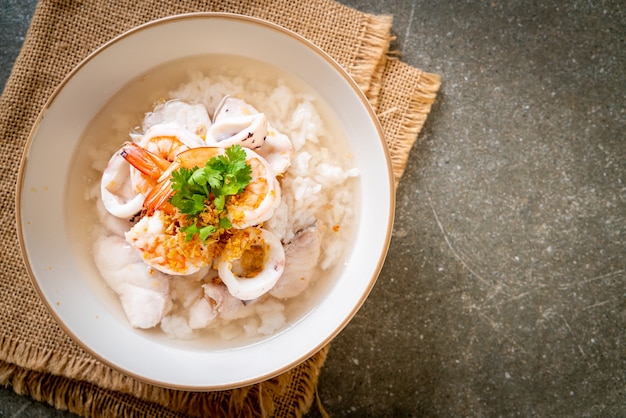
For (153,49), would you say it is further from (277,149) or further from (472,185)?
(472,185)

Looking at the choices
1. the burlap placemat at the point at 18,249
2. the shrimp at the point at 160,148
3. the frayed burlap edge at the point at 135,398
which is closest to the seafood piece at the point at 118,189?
the shrimp at the point at 160,148

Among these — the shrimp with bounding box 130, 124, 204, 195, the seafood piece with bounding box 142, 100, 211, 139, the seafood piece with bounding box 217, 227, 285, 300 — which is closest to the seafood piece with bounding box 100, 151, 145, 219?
the shrimp with bounding box 130, 124, 204, 195

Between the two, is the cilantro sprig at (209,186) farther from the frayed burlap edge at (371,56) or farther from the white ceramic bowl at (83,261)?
the frayed burlap edge at (371,56)

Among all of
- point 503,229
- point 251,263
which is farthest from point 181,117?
point 503,229

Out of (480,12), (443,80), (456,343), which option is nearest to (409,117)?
(443,80)

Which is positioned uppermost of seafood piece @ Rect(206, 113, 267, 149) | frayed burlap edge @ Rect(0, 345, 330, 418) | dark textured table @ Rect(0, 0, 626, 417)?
seafood piece @ Rect(206, 113, 267, 149)

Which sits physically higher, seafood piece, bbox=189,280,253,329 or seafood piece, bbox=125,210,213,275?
seafood piece, bbox=125,210,213,275

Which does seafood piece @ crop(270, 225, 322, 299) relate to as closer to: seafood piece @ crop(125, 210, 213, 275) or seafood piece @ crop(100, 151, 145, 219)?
seafood piece @ crop(125, 210, 213, 275)

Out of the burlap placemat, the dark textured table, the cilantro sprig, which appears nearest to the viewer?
the cilantro sprig
